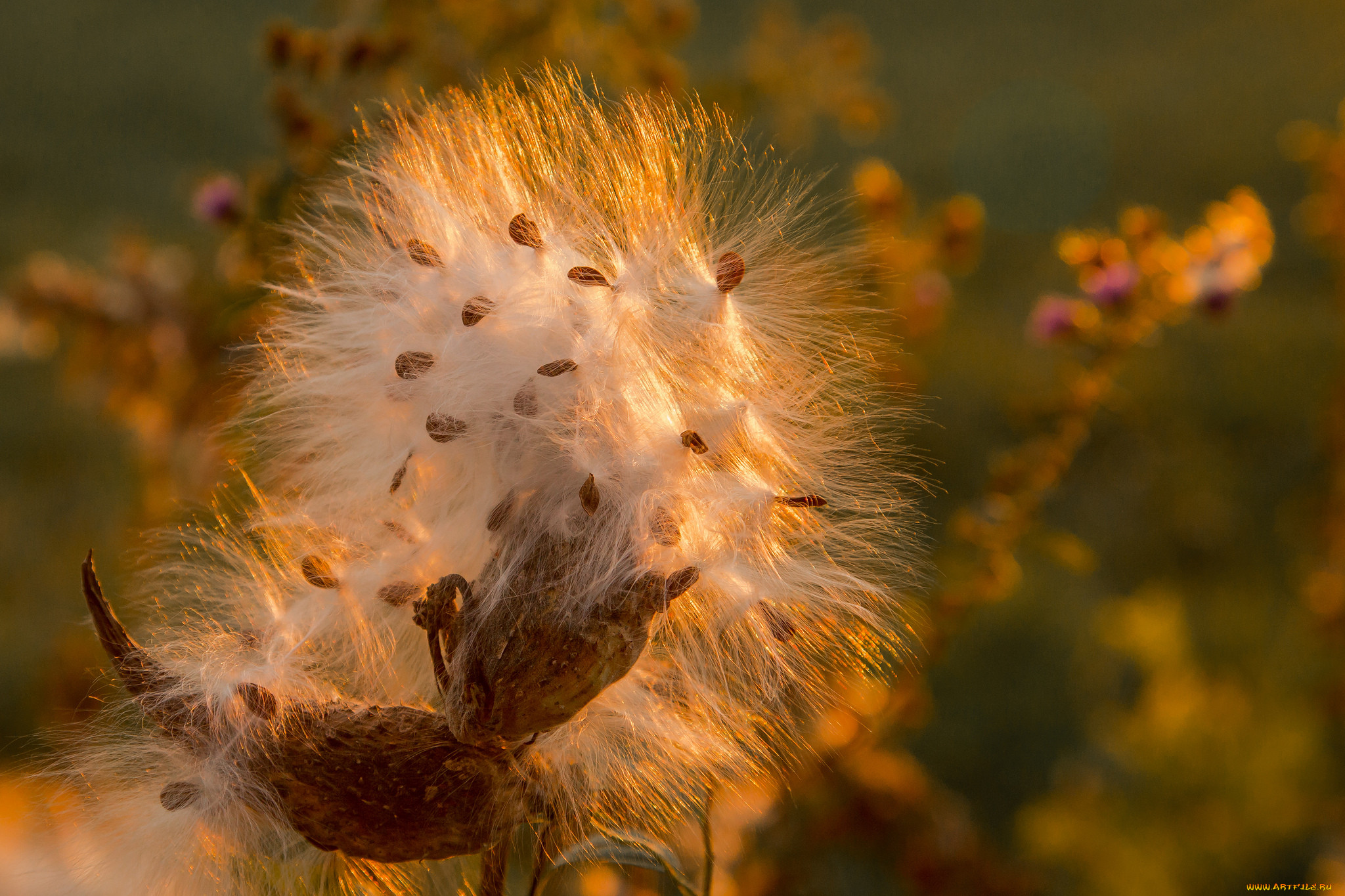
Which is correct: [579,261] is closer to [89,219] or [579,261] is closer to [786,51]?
[786,51]

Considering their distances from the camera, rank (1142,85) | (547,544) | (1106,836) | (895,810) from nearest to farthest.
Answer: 1. (547,544)
2. (895,810)
3. (1106,836)
4. (1142,85)

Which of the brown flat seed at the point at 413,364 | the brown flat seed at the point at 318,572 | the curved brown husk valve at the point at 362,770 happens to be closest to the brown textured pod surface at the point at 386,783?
the curved brown husk valve at the point at 362,770

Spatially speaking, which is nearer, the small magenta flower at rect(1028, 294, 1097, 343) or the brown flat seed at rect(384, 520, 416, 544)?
the brown flat seed at rect(384, 520, 416, 544)

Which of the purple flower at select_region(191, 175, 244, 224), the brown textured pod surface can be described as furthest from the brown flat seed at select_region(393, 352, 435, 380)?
the purple flower at select_region(191, 175, 244, 224)

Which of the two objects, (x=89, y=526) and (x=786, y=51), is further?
(x=89, y=526)

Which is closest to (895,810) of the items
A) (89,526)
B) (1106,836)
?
(1106,836)

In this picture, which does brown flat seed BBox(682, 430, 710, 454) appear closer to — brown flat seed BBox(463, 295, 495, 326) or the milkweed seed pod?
the milkweed seed pod
